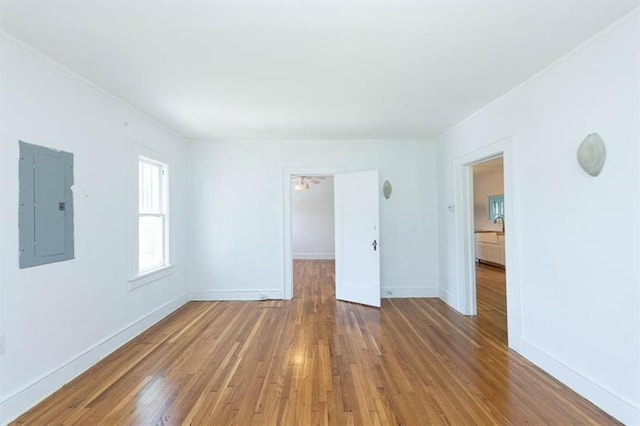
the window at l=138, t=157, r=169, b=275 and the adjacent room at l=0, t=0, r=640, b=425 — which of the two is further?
the window at l=138, t=157, r=169, b=275

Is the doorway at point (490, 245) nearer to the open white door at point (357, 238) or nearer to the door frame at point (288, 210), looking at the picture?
the open white door at point (357, 238)

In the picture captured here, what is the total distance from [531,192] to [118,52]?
3.56 meters

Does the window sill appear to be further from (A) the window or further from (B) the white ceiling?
(B) the white ceiling

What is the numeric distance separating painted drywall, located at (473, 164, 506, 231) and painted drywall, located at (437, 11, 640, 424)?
6197 mm

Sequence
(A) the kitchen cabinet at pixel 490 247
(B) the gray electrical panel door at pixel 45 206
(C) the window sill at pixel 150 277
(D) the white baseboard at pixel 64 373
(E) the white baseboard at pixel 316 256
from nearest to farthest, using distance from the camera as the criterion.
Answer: (D) the white baseboard at pixel 64 373 → (B) the gray electrical panel door at pixel 45 206 → (C) the window sill at pixel 150 277 → (A) the kitchen cabinet at pixel 490 247 → (E) the white baseboard at pixel 316 256

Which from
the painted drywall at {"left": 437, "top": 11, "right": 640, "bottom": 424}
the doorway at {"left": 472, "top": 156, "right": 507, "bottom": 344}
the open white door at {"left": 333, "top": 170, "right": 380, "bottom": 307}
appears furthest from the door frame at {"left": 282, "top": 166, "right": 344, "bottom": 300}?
the painted drywall at {"left": 437, "top": 11, "right": 640, "bottom": 424}

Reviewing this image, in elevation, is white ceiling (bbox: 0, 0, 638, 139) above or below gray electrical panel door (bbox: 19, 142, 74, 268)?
above

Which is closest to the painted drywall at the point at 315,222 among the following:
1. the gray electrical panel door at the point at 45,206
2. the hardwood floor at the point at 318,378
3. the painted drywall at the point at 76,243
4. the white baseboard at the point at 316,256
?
the white baseboard at the point at 316,256

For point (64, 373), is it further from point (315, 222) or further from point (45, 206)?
point (315, 222)

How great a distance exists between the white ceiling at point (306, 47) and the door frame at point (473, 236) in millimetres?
647

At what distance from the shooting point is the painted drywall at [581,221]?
203cm

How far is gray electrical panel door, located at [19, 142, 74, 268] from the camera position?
7.46ft

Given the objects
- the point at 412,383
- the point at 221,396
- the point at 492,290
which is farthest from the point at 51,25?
the point at 492,290

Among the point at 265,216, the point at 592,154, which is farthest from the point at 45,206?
the point at 592,154
